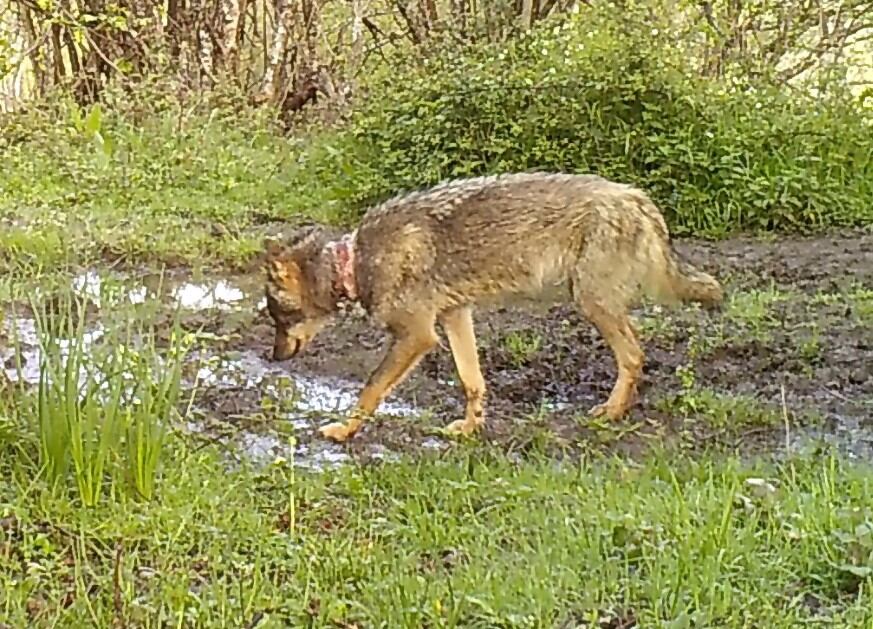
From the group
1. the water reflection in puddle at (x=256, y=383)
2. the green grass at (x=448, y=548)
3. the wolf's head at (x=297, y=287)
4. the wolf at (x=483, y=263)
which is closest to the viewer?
the green grass at (x=448, y=548)

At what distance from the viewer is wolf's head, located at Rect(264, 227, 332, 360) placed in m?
6.36

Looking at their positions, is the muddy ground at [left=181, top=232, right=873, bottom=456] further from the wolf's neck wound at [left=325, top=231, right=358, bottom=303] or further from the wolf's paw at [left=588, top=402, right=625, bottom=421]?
the wolf's neck wound at [left=325, top=231, right=358, bottom=303]

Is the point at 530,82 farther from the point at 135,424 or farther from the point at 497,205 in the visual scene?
the point at 135,424

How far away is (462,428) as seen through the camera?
19.2 ft

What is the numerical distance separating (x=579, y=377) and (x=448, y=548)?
2934 mm

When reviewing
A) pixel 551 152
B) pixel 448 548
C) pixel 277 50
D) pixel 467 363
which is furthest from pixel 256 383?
pixel 277 50

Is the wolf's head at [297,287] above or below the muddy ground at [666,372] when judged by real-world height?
above

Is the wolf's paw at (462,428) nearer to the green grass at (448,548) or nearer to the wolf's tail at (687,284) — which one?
the green grass at (448,548)

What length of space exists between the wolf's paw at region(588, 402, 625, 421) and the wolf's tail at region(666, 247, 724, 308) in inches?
28.5

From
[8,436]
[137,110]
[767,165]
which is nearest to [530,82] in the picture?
[767,165]

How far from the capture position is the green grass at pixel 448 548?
3510 millimetres

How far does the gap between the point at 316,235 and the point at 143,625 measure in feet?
10.7

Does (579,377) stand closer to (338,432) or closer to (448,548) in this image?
(338,432)

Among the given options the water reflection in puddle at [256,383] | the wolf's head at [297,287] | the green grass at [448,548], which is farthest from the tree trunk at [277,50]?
the green grass at [448,548]
